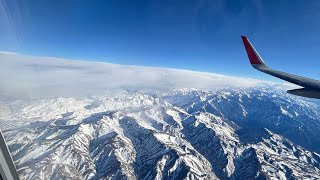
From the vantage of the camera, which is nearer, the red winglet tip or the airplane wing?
the airplane wing

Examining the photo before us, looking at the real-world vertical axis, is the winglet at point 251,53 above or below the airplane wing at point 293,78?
above

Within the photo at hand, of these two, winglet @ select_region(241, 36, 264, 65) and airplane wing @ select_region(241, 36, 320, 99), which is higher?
winglet @ select_region(241, 36, 264, 65)

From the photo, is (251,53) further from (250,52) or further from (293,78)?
(293,78)

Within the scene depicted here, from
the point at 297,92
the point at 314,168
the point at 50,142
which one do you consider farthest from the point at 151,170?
the point at 297,92

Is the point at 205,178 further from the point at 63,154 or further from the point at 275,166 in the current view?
the point at 63,154

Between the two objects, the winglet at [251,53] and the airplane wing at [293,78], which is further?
the winglet at [251,53]

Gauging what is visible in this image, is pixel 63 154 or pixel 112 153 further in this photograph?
pixel 112 153

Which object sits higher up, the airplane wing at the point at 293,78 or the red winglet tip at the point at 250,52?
the red winglet tip at the point at 250,52
